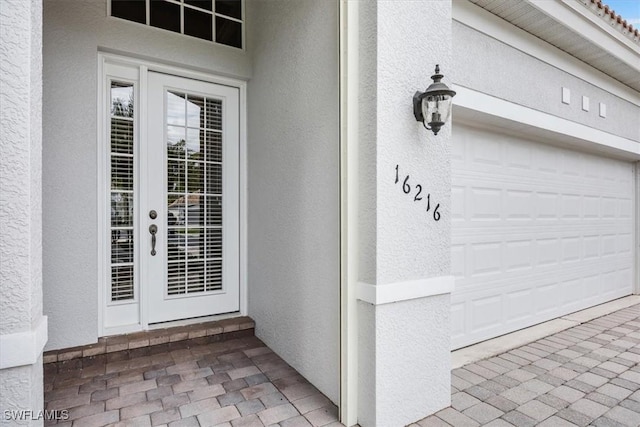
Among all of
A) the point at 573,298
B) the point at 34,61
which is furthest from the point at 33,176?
the point at 573,298

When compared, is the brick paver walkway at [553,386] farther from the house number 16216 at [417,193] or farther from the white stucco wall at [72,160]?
the white stucco wall at [72,160]

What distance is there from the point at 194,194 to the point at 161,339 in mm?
1458

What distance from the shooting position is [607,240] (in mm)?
5633

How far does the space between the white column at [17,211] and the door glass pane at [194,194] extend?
2.04 m

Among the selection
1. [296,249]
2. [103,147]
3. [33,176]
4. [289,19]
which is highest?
[289,19]

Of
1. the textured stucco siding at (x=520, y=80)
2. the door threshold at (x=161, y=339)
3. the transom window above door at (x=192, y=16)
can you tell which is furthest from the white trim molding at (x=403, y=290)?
the transom window above door at (x=192, y=16)

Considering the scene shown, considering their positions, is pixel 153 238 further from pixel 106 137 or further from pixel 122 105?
pixel 122 105

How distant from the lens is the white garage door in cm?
360

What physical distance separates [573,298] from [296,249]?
A: 4333 mm

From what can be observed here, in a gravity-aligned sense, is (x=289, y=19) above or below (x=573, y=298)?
above

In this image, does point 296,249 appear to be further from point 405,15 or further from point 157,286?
point 405,15

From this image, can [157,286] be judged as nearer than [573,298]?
Yes

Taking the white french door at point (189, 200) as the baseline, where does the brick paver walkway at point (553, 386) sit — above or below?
below

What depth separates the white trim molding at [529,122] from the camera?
3316 millimetres
